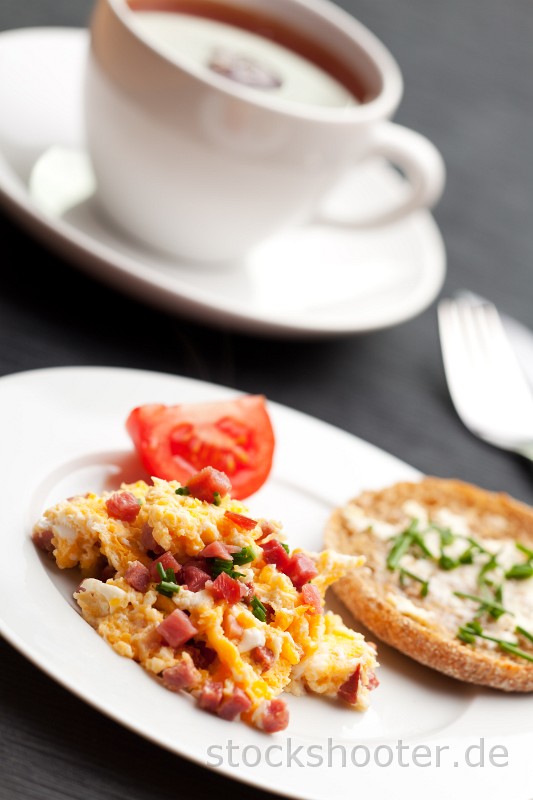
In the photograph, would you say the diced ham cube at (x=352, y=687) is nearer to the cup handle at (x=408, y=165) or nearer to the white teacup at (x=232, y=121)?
the white teacup at (x=232, y=121)

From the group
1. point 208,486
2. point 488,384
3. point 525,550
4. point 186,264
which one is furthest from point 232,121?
point 525,550

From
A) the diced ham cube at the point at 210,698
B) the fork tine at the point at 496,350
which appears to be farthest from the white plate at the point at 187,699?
the fork tine at the point at 496,350

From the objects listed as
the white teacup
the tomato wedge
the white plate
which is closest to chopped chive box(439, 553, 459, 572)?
the white plate

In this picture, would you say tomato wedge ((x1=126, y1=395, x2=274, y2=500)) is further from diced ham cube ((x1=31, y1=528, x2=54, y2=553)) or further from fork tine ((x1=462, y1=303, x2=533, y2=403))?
fork tine ((x1=462, y1=303, x2=533, y2=403))

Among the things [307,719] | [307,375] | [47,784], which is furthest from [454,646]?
[307,375]

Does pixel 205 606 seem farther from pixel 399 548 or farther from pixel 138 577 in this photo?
pixel 399 548

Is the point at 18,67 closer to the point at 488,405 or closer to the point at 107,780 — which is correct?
the point at 488,405
